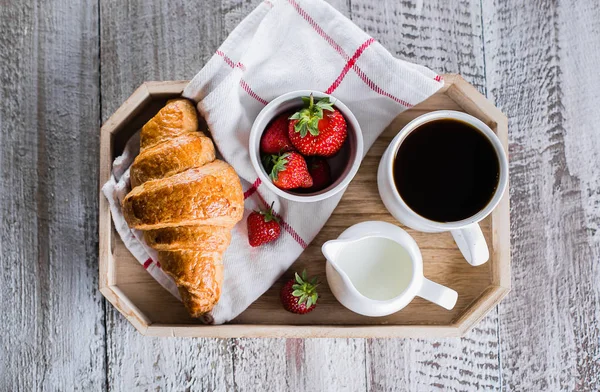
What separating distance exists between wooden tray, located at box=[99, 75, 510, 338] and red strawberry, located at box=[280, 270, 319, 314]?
0.03 metres

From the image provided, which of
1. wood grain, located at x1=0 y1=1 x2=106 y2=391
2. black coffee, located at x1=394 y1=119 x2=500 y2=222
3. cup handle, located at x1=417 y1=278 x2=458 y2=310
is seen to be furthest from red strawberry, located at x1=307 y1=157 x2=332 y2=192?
wood grain, located at x1=0 y1=1 x2=106 y2=391

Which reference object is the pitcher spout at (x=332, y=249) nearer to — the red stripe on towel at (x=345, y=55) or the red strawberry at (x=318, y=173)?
the red strawberry at (x=318, y=173)

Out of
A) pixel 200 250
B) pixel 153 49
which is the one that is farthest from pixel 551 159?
pixel 153 49

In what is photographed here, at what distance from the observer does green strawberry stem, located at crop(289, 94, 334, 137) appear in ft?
2.80

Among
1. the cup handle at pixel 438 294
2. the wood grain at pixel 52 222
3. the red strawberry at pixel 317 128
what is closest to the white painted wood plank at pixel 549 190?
the cup handle at pixel 438 294

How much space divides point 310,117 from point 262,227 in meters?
0.21

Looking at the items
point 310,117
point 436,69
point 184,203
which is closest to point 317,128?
point 310,117

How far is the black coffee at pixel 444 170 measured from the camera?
0.88 metres

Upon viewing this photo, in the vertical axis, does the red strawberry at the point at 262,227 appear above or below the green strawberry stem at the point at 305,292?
above

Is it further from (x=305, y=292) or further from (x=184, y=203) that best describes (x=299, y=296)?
(x=184, y=203)

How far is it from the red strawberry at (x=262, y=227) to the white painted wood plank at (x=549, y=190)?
0.51 metres

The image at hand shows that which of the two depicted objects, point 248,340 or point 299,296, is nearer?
point 299,296

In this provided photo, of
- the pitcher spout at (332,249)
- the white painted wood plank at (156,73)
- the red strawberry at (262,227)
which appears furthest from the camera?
the white painted wood plank at (156,73)

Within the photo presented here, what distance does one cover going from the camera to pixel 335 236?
972 mm
